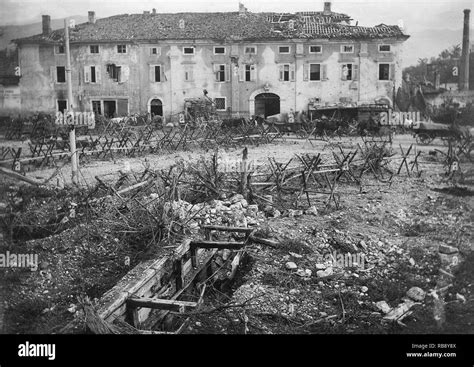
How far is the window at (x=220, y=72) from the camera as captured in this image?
83.0ft

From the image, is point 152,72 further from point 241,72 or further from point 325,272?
point 325,272

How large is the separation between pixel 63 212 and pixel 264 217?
3.65 metres

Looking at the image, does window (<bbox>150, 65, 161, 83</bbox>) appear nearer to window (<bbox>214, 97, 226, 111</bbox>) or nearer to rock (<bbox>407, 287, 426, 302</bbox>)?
window (<bbox>214, 97, 226, 111</bbox>)

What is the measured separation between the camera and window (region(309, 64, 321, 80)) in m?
24.2

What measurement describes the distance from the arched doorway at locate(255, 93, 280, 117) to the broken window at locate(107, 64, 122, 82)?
640 cm

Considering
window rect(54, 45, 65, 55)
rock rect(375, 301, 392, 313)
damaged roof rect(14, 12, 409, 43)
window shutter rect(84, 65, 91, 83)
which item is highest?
damaged roof rect(14, 12, 409, 43)

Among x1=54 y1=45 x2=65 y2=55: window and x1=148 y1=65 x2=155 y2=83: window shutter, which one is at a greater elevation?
x1=54 y1=45 x2=65 y2=55: window

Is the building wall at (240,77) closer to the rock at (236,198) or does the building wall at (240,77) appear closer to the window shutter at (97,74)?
the window shutter at (97,74)

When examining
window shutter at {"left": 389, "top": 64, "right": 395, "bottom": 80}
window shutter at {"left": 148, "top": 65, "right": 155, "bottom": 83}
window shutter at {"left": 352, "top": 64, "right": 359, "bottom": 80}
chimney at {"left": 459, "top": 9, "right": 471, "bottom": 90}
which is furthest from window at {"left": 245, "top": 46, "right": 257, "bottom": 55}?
chimney at {"left": 459, "top": 9, "right": 471, "bottom": 90}

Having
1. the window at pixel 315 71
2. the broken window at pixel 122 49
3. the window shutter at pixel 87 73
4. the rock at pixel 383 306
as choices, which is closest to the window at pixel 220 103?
the window at pixel 315 71

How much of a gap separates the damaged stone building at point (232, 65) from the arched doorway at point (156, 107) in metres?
0.06

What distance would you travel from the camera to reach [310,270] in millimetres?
8141
